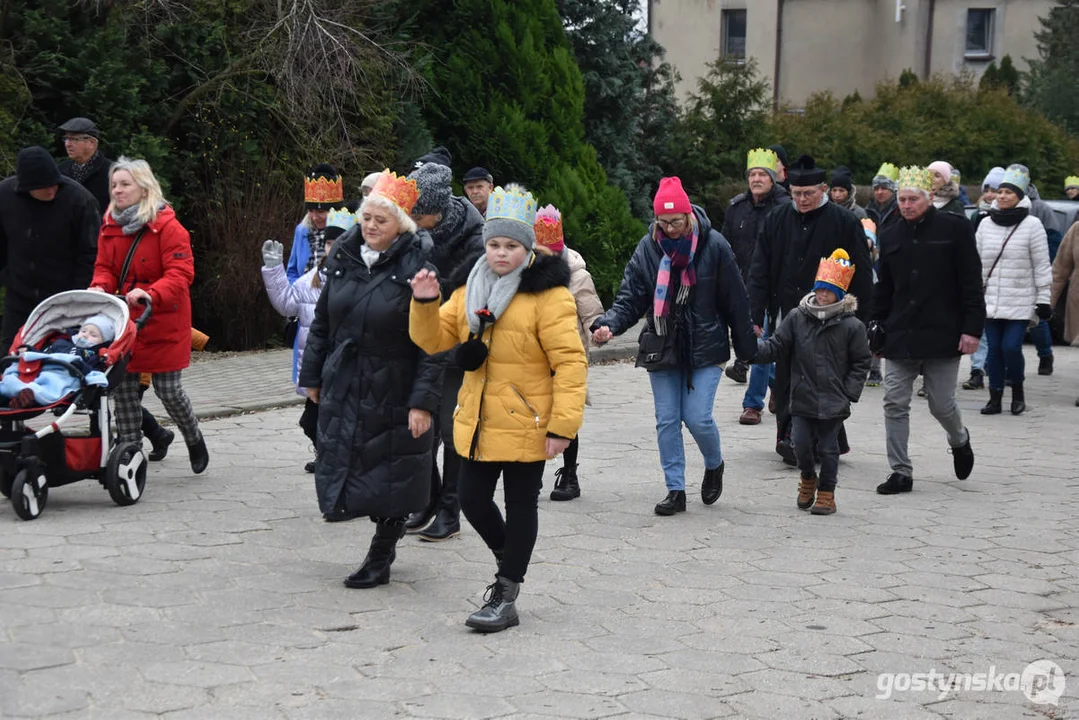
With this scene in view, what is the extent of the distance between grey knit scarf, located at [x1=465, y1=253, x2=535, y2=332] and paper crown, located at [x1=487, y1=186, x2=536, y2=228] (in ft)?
0.59

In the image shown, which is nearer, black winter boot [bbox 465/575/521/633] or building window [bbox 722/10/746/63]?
black winter boot [bbox 465/575/521/633]

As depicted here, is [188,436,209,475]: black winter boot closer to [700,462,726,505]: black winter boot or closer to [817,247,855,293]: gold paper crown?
[700,462,726,505]: black winter boot

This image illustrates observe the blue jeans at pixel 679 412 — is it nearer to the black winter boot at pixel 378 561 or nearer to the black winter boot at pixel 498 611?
the black winter boot at pixel 378 561

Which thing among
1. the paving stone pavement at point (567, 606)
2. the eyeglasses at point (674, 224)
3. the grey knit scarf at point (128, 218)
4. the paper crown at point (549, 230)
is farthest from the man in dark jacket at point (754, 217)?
the grey knit scarf at point (128, 218)

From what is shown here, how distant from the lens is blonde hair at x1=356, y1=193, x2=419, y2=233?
6.56 meters

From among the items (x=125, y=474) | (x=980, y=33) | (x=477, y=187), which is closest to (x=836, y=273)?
(x=477, y=187)

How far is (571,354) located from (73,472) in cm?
358

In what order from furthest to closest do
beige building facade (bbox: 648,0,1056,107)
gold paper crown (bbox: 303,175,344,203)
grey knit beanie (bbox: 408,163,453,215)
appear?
beige building facade (bbox: 648,0,1056,107), gold paper crown (bbox: 303,175,344,203), grey knit beanie (bbox: 408,163,453,215)

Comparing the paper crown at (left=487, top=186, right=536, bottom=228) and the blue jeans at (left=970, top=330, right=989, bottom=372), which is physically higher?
the paper crown at (left=487, top=186, right=536, bottom=228)

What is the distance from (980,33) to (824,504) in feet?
134

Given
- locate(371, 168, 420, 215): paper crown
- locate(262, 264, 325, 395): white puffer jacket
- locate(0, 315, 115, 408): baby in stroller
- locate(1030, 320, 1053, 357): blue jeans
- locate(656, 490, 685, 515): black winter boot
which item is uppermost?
locate(371, 168, 420, 215): paper crown

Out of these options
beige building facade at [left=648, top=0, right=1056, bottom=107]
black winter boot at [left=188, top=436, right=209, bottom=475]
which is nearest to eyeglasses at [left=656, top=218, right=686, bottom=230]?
black winter boot at [left=188, top=436, right=209, bottom=475]

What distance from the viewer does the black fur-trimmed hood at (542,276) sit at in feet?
20.3

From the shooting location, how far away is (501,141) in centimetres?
1922
